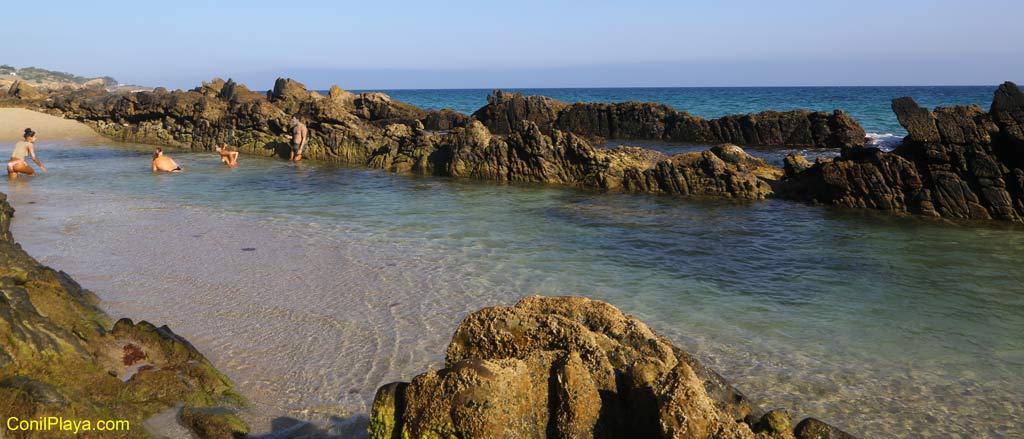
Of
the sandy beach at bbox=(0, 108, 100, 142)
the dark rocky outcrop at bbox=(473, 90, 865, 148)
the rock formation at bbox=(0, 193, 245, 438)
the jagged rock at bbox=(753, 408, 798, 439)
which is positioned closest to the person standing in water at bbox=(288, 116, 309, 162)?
the dark rocky outcrop at bbox=(473, 90, 865, 148)

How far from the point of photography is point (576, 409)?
3.38 metres

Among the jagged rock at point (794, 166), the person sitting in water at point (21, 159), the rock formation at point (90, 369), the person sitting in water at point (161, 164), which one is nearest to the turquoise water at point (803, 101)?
the jagged rock at point (794, 166)

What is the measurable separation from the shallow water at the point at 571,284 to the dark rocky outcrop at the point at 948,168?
0.87m

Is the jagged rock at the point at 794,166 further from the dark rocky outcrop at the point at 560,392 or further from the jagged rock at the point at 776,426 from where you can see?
the jagged rock at the point at 776,426

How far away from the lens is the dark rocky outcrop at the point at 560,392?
10.4 ft

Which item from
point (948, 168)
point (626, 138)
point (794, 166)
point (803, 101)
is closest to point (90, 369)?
point (948, 168)

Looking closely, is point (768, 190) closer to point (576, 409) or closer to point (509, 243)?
point (509, 243)

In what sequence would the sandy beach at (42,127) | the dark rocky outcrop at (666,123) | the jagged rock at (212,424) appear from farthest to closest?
the sandy beach at (42,127) < the dark rocky outcrop at (666,123) < the jagged rock at (212,424)

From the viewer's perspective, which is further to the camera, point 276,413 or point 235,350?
point 235,350

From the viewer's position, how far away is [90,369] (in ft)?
16.0

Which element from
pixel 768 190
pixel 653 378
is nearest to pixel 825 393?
pixel 653 378

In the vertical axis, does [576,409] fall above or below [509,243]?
above

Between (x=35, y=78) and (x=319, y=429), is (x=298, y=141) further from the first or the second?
(x=35, y=78)

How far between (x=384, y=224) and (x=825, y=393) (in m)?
9.20
